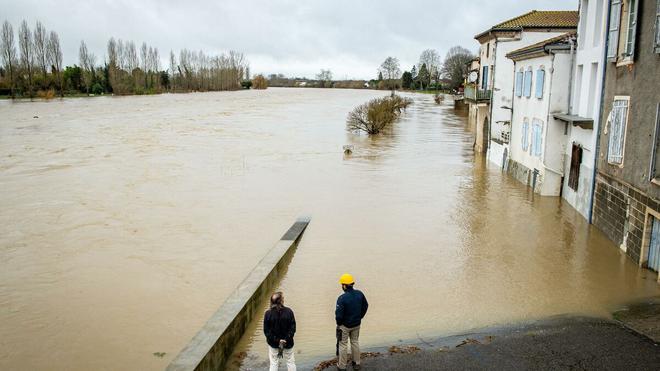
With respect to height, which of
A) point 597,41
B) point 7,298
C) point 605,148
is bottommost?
point 7,298

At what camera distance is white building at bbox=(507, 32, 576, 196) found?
19984 millimetres

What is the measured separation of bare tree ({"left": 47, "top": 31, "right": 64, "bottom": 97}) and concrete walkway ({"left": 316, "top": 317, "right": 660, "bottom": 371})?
3552 inches

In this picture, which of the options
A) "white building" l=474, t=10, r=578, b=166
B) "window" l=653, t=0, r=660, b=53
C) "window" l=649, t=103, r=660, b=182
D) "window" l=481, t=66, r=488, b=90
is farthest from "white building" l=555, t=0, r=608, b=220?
"window" l=481, t=66, r=488, b=90

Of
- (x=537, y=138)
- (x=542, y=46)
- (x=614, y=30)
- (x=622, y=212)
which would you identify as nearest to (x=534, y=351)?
(x=622, y=212)

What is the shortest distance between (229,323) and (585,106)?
13.7 m

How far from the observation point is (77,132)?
140 ft

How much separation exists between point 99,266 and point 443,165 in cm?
1959

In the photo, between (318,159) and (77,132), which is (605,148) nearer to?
(318,159)

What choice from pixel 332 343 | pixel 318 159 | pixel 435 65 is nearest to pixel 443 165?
pixel 318 159

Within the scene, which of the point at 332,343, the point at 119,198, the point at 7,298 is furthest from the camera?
the point at 119,198

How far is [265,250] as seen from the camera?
50.7 feet

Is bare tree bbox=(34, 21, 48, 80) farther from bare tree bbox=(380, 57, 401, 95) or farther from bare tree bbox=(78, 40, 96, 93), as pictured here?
bare tree bbox=(380, 57, 401, 95)

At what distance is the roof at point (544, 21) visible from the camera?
30.4m

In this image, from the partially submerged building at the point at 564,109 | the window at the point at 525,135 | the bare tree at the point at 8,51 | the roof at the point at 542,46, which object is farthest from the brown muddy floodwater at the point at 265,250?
the bare tree at the point at 8,51
